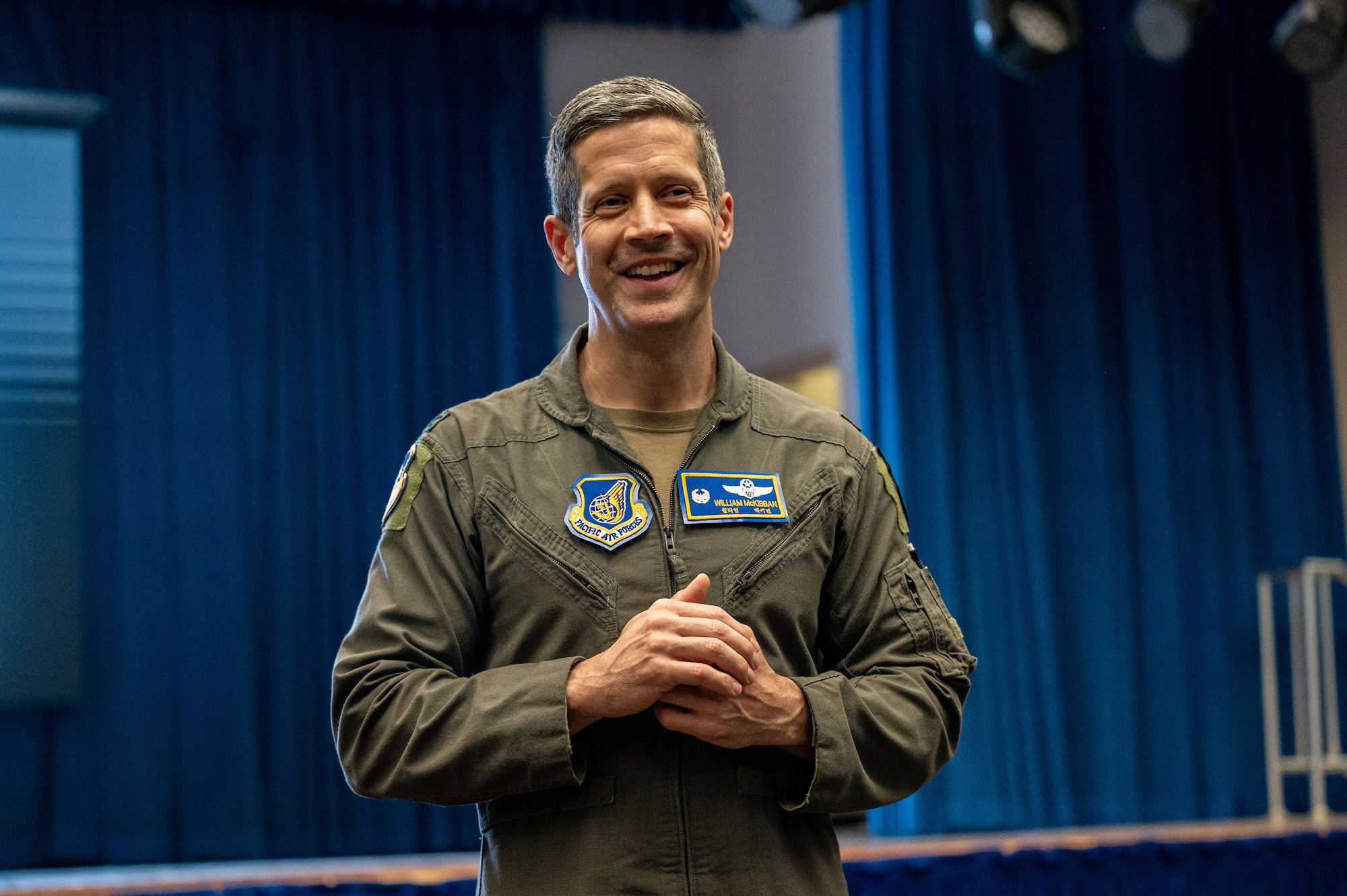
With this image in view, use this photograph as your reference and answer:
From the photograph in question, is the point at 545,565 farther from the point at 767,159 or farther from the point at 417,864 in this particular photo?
the point at 767,159

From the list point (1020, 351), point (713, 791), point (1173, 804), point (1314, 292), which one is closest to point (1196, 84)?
point (1314, 292)

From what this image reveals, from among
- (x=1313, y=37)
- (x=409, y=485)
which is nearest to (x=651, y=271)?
(x=409, y=485)

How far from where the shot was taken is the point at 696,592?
1237 millimetres

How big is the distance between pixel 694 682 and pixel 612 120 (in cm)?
58

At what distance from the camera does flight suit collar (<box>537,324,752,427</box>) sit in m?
1.44

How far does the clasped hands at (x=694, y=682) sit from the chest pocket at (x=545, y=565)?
0.25ft

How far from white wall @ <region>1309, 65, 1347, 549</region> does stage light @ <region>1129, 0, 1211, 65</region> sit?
1.82 m

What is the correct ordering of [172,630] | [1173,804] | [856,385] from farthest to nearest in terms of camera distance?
[856,385] < [1173,804] < [172,630]

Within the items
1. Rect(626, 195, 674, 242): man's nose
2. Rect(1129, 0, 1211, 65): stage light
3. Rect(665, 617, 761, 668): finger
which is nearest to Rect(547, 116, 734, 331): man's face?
Rect(626, 195, 674, 242): man's nose

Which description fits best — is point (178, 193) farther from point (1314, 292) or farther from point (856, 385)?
point (1314, 292)

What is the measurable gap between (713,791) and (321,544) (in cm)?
373

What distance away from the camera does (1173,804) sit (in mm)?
5016

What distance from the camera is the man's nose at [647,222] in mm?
1369

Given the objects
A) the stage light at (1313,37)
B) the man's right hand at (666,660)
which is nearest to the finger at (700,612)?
the man's right hand at (666,660)
